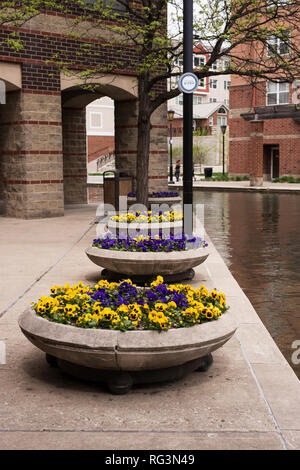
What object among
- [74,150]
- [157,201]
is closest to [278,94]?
[74,150]

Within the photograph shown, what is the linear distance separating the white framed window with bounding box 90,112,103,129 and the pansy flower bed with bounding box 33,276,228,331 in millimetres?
59357

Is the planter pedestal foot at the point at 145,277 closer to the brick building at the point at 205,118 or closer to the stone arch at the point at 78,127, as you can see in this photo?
the stone arch at the point at 78,127

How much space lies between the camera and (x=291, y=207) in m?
22.4

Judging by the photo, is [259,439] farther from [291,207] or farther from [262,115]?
[262,115]

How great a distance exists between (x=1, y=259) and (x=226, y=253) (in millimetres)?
4553

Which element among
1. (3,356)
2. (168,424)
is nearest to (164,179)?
(3,356)

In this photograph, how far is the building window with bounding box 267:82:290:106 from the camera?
1558 inches

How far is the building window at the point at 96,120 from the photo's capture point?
6308 centimetres

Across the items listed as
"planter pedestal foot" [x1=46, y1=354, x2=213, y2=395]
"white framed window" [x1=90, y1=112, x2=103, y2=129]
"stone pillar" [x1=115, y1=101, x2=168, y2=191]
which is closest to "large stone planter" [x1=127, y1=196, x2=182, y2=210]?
"stone pillar" [x1=115, y1=101, x2=168, y2=191]

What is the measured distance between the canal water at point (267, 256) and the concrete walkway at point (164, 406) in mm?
730

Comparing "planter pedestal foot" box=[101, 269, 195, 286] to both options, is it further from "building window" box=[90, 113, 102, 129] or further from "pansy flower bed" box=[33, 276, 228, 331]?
"building window" box=[90, 113, 102, 129]

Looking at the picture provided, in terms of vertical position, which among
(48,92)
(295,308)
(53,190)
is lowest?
(295,308)

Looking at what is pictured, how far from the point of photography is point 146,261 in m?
7.98

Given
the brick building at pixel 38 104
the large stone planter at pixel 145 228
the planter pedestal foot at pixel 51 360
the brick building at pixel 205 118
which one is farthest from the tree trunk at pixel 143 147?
the brick building at pixel 205 118
